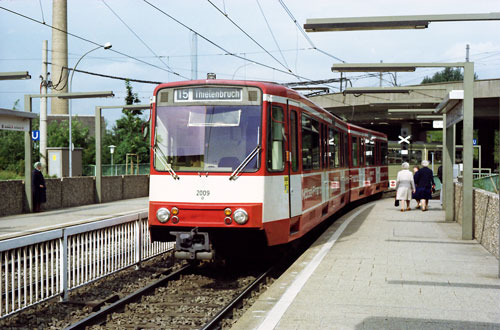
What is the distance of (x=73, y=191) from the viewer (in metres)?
24.0

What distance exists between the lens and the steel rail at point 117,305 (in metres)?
6.93

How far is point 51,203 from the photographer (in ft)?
72.9

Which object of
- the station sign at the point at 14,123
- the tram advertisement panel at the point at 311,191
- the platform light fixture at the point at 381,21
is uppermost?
the platform light fixture at the point at 381,21

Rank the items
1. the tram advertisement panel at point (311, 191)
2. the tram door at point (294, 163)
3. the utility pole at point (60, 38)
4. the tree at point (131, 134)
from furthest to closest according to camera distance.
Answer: the utility pole at point (60, 38), the tree at point (131, 134), the tram advertisement panel at point (311, 191), the tram door at point (294, 163)

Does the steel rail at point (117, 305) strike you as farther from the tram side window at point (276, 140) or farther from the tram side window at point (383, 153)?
the tram side window at point (383, 153)

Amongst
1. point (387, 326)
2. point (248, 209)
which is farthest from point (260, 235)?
point (387, 326)

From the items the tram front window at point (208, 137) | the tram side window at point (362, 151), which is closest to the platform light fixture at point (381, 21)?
the tram front window at point (208, 137)

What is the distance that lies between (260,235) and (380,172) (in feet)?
64.1

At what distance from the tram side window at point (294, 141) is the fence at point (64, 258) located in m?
2.71

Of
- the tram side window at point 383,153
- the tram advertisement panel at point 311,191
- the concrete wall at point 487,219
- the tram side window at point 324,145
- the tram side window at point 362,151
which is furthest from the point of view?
the tram side window at point 383,153

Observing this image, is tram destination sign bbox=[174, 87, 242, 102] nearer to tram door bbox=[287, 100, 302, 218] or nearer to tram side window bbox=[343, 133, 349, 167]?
tram door bbox=[287, 100, 302, 218]

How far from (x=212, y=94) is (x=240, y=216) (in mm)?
1930

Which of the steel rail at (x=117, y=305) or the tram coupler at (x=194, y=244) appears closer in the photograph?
the steel rail at (x=117, y=305)

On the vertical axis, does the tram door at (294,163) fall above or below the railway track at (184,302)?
above
